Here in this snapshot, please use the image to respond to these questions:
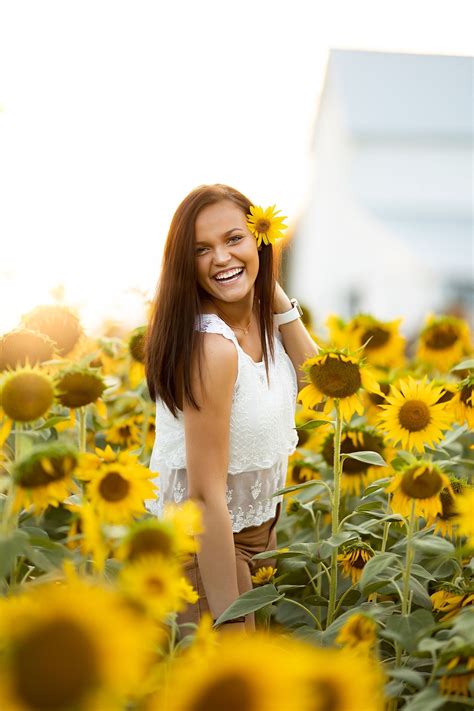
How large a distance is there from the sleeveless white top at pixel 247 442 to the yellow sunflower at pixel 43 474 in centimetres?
68

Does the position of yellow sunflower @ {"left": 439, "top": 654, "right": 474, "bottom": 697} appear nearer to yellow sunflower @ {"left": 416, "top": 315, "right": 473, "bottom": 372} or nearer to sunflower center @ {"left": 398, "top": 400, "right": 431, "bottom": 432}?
sunflower center @ {"left": 398, "top": 400, "right": 431, "bottom": 432}

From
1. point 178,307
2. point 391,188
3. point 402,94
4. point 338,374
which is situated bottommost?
point 338,374

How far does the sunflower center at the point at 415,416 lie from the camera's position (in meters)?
1.47

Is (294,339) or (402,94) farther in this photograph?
(402,94)

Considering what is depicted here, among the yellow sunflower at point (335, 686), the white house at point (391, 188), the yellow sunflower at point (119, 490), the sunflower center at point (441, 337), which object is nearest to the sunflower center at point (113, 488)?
the yellow sunflower at point (119, 490)

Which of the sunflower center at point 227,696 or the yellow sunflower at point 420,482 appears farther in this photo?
the yellow sunflower at point 420,482

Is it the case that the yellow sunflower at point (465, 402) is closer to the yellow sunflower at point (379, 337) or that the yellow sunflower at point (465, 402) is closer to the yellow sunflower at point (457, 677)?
the yellow sunflower at point (457, 677)

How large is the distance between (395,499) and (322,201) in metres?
10.5

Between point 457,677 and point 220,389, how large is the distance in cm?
74

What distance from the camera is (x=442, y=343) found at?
107 inches

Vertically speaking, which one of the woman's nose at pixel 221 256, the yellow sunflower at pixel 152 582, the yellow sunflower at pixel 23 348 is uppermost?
the woman's nose at pixel 221 256

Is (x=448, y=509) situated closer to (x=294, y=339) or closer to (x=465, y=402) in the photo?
(x=465, y=402)

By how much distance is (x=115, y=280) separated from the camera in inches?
107

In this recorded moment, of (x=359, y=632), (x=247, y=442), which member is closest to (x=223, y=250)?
(x=247, y=442)
